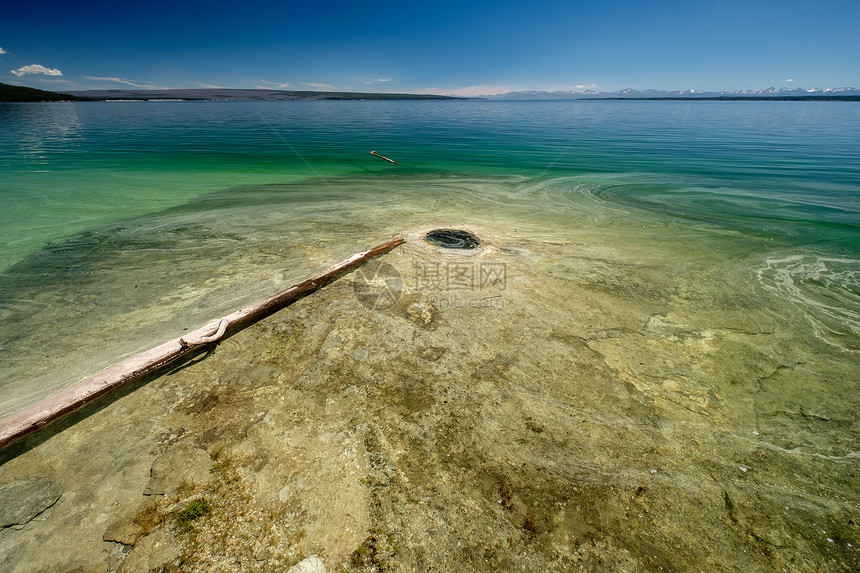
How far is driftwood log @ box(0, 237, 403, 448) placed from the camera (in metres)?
2.96

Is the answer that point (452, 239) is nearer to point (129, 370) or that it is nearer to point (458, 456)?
point (458, 456)

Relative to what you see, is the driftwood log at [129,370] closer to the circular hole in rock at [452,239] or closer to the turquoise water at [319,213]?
the turquoise water at [319,213]

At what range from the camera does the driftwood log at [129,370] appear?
2958 millimetres

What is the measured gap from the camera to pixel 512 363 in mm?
4223

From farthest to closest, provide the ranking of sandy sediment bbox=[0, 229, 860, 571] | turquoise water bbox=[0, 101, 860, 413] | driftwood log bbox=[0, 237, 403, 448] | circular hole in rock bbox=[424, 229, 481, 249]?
circular hole in rock bbox=[424, 229, 481, 249] < turquoise water bbox=[0, 101, 860, 413] < driftwood log bbox=[0, 237, 403, 448] < sandy sediment bbox=[0, 229, 860, 571]

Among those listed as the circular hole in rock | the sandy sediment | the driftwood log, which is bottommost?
the sandy sediment

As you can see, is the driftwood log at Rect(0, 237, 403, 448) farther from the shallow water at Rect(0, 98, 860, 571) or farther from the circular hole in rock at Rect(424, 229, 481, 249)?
the circular hole in rock at Rect(424, 229, 481, 249)

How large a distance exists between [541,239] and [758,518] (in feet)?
21.2

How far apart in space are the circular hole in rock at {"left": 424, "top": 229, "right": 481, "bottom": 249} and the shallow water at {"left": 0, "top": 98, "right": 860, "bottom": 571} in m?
0.52

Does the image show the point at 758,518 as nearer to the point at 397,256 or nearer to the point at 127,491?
the point at 127,491

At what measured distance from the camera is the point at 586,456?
10.2 ft

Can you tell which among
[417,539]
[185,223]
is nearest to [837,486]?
[417,539]

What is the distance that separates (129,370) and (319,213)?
730cm

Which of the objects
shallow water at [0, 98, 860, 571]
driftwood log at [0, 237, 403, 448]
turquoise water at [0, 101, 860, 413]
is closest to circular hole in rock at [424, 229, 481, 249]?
shallow water at [0, 98, 860, 571]
